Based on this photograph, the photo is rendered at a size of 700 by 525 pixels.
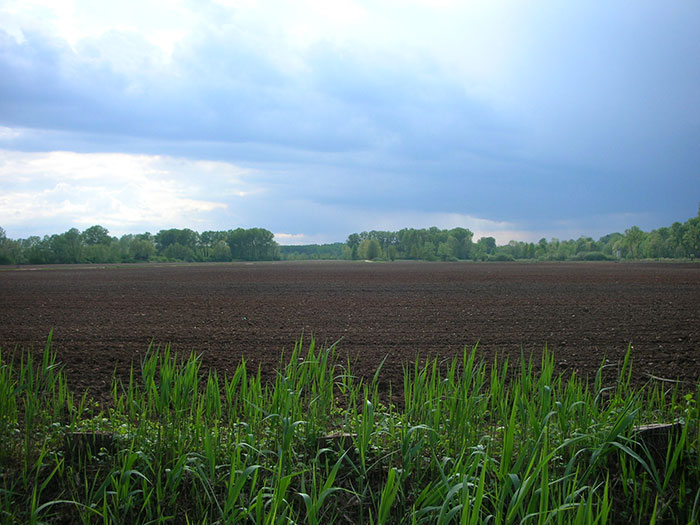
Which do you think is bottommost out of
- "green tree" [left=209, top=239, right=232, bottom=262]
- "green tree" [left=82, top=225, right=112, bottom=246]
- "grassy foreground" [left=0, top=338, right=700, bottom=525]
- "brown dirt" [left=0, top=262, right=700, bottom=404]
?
"brown dirt" [left=0, top=262, right=700, bottom=404]

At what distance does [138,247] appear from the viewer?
134000 mm

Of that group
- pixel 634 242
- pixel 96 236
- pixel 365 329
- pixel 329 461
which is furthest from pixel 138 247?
pixel 634 242

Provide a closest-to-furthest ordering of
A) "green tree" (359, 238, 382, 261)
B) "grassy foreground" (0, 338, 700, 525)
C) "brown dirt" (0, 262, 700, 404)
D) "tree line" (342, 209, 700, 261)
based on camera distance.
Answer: "grassy foreground" (0, 338, 700, 525)
"brown dirt" (0, 262, 700, 404)
"tree line" (342, 209, 700, 261)
"green tree" (359, 238, 382, 261)

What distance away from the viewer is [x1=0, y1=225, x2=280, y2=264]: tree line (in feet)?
311

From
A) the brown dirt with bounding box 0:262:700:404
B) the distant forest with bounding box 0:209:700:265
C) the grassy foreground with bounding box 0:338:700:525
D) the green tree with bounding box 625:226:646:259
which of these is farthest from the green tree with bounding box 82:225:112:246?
the green tree with bounding box 625:226:646:259

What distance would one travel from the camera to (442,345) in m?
10.8

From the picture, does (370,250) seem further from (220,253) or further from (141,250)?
(141,250)

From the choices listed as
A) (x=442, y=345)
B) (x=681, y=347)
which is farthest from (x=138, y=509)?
(x=681, y=347)

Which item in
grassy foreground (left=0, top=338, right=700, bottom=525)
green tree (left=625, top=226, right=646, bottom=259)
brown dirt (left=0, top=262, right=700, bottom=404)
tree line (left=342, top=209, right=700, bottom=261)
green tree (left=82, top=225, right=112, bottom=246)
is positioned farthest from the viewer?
green tree (left=625, top=226, right=646, bottom=259)

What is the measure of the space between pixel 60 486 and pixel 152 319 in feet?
39.7

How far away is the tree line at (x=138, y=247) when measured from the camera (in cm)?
9488

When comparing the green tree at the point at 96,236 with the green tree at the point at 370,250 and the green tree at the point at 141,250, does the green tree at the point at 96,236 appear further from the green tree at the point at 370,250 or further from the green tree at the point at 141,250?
the green tree at the point at 370,250

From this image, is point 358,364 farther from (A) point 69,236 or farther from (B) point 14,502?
(A) point 69,236

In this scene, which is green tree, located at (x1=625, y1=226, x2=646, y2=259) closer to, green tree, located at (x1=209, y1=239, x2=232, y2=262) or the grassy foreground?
green tree, located at (x1=209, y1=239, x2=232, y2=262)
